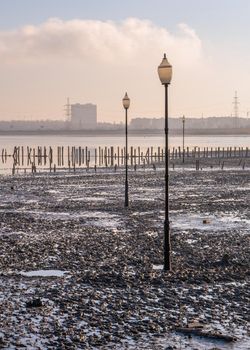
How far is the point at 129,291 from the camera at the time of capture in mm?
12109

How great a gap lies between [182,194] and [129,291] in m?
21.5

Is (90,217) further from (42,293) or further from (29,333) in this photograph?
(29,333)

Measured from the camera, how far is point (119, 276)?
524 inches

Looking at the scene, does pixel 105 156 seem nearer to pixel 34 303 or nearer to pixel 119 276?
pixel 119 276

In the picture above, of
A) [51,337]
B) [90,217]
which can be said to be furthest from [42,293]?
[90,217]

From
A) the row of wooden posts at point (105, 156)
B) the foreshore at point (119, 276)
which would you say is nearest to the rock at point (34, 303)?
the foreshore at point (119, 276)

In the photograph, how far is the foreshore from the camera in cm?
959

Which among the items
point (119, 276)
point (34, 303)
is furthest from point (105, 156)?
point (34, 303)

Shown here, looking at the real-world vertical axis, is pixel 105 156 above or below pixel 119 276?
above

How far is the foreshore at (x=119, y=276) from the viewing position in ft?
31.4

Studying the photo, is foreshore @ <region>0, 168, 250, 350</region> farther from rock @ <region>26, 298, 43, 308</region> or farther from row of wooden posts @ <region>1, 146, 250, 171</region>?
row of wooden posts @ <region>1, 146, 250, 171</region>

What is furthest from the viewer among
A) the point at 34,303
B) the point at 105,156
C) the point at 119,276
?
the point at 105,156

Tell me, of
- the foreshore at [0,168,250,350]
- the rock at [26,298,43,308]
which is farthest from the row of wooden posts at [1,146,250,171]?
the rock at [26,298,43,308]

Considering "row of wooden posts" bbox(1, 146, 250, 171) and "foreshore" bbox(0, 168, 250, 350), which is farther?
"row of wooden posts" bbox(1, 146, 250, 171)
